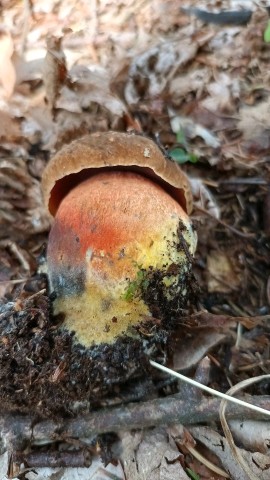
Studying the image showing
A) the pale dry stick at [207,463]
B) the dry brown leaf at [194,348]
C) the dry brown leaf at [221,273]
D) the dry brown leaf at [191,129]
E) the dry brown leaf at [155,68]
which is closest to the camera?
the pale dry stick at [207,463]

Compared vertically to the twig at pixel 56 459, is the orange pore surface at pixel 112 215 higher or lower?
higher

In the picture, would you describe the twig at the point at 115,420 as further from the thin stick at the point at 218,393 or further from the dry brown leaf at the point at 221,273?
the dry brown leaf at the point at 221,273

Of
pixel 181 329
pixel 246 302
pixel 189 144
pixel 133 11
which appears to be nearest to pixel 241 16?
pixel 133 11

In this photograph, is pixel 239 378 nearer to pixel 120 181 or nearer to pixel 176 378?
pixel 176 378

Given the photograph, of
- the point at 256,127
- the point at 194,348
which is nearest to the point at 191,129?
the point at 256,127

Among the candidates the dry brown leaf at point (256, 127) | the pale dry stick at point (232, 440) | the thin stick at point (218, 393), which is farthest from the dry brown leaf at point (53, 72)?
the pale dry stick at point (232, 440)

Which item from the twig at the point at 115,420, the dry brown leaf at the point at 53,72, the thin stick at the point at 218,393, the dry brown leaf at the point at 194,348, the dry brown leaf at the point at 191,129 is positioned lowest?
the dry brown leaf at the point at 194,348

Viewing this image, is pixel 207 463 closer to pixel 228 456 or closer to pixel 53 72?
pixel 228 456
